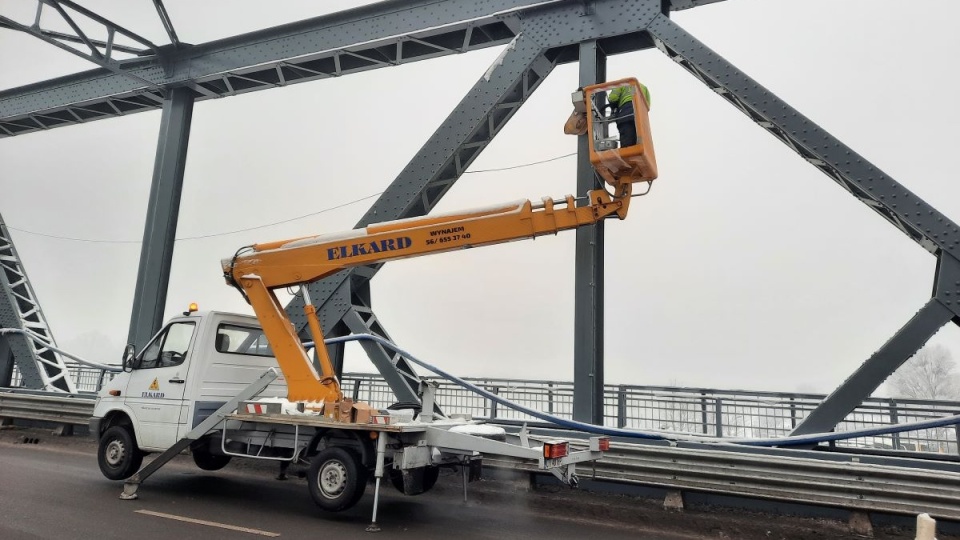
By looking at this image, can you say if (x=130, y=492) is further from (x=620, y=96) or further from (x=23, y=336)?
(x=23, y=336)

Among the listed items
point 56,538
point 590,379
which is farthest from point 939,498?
point 56,538

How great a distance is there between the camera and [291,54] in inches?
441

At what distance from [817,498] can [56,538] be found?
7.22 m

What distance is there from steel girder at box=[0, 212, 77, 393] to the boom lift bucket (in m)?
13.4

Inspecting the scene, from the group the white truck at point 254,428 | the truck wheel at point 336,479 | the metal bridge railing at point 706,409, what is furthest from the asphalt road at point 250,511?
the metal bridge railing at point 706,409

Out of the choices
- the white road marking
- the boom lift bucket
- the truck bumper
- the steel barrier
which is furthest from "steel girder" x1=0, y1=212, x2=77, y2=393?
the boom lift bucket

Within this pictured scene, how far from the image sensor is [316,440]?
22.2ft

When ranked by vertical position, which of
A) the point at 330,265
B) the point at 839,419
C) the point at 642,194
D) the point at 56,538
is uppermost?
the point at 642,194

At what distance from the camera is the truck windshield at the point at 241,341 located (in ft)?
26.2

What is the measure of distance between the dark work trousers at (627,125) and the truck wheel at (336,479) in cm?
437

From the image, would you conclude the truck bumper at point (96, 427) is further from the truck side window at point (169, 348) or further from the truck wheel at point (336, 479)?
the truck wheel at point (336, 479)

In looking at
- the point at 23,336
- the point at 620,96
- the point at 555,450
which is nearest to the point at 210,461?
the point at 555,450

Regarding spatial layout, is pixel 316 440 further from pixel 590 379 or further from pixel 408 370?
pixel 590 379

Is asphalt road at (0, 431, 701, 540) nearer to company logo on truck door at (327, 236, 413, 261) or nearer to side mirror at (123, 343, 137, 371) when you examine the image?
side mirror at (123, 343, 137, 371)
